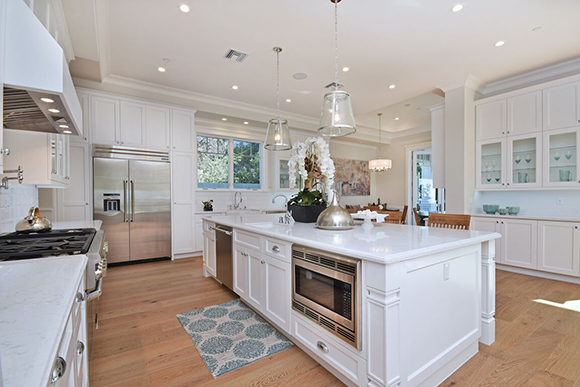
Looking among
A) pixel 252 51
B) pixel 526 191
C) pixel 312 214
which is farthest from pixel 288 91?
pixel 526 191

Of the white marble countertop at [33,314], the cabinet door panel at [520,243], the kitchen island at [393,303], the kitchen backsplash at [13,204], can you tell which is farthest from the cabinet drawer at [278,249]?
the cabinet door panel at [520,243]

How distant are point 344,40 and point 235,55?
141cm

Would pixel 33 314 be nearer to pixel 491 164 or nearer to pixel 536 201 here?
pixel 491 164

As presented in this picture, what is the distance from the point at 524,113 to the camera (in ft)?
13.2

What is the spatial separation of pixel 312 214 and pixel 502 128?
141 inches

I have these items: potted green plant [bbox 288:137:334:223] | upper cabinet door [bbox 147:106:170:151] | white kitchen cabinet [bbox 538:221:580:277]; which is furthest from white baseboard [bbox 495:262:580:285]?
upper cabinet door [bbox 147:106:170:151]

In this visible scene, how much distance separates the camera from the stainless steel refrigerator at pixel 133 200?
4285 millimetres

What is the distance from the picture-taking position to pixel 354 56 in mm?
3678

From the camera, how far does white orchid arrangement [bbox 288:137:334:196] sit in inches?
99.3

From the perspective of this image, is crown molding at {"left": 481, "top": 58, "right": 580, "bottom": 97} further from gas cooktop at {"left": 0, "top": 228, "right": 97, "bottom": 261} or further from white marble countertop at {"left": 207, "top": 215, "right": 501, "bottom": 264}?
gas cooktop at {"left": 0, "top": 228, "right": 97, "bottom": 261}

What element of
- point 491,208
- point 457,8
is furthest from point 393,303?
point 491,208

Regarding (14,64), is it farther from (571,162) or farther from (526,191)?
(526,191)

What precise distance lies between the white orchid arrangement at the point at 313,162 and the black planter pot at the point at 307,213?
228mm

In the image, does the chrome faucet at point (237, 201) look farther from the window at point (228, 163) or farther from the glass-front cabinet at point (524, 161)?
the glass-front cabinet at point (524, 161)
